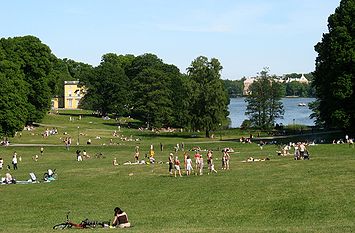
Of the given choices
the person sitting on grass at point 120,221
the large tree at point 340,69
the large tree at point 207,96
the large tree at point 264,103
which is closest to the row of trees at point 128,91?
the large tree at point 207,96

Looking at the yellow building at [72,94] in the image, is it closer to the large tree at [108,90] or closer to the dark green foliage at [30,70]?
the large tree at [108,90]

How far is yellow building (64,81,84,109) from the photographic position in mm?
167125

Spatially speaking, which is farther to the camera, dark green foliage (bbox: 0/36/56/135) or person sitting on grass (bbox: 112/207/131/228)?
dark green foliage (bbox: 0/36/56/135)

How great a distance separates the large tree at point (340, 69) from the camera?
63.2 metres

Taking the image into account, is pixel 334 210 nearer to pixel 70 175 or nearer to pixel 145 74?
pixel 70 175

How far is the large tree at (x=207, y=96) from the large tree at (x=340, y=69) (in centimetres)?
2191

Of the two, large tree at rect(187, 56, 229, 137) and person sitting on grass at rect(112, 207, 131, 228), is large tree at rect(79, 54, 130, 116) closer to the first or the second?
large tree at rect(187, 56, 229, 137)

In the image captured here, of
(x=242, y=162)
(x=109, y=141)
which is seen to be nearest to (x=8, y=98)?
(x=109, y=141)

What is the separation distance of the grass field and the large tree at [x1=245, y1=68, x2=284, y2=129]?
5419 centimetres

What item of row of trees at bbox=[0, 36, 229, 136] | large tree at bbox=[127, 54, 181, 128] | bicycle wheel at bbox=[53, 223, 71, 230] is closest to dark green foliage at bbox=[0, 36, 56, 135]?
row of trees at bbox=[0, 36, 229, 136]

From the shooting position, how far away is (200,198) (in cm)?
3091

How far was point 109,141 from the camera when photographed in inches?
3263

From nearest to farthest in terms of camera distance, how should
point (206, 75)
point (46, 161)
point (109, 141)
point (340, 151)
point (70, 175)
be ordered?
point (70, 175) < point (340, 151) < point (46, 161) < point (109, 141) < point (206, 75)

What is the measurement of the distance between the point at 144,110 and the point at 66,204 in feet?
246
